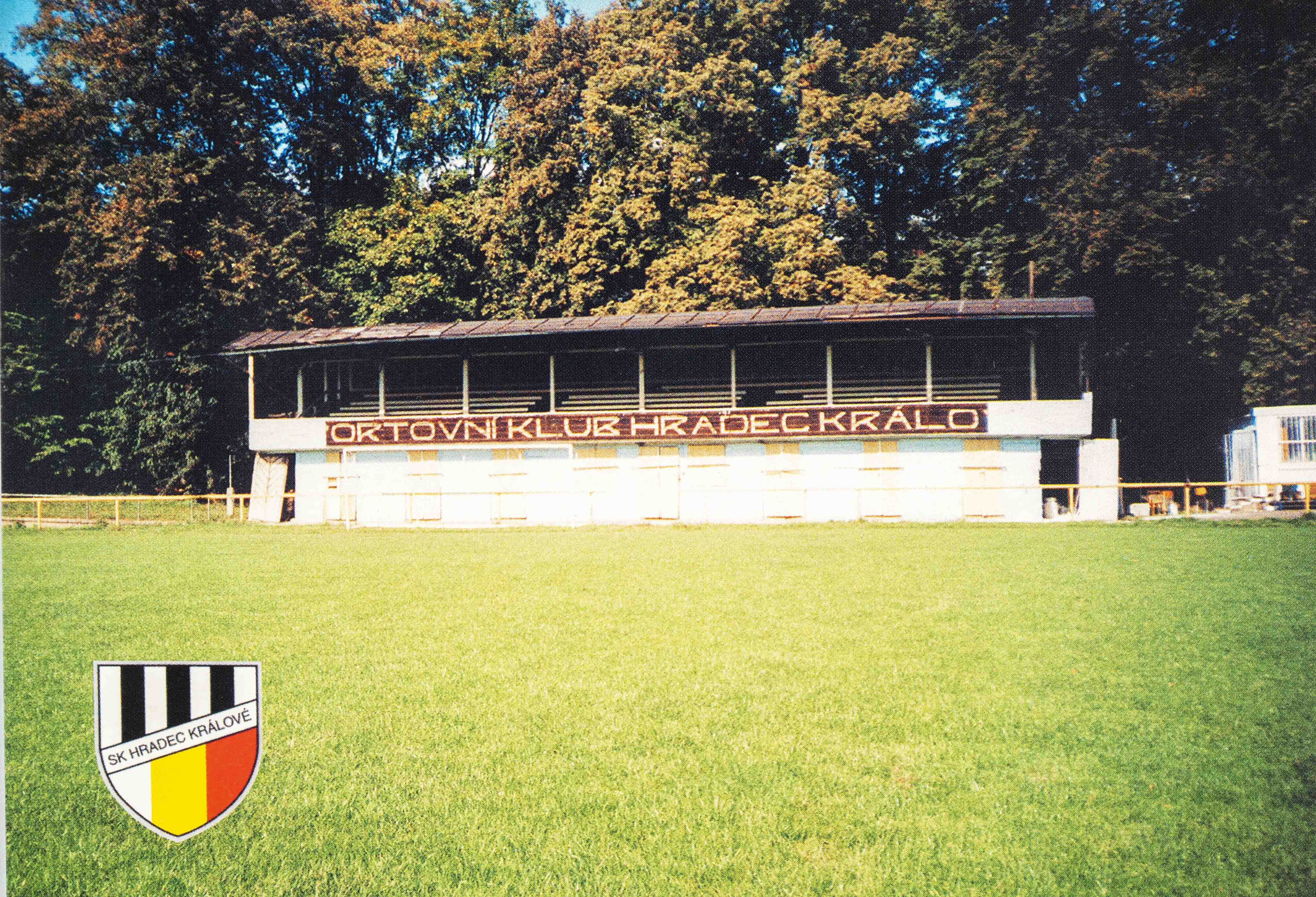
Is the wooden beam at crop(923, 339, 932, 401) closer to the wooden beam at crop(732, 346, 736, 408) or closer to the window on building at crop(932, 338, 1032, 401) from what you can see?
the window on building at crop(932, 338, 1032, 401)

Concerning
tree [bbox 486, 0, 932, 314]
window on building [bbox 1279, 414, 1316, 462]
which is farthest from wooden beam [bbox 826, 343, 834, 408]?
window on building [bbox 1279, 414, 1316, 462]

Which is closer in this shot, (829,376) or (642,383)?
(829,376)

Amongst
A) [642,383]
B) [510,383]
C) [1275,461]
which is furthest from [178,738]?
[510,383]

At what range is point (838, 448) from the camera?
20422mm

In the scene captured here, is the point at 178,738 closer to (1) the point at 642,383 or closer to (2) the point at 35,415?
(2) the point at 35,415

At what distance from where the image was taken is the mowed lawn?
2.84 m

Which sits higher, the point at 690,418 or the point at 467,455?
the point at 690,418

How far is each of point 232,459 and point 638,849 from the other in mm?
23936

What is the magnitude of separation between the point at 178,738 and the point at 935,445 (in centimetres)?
1860

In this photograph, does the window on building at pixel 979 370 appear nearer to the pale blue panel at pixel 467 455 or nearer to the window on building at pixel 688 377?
the window on building at pixel 688 377

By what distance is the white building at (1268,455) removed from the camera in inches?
534

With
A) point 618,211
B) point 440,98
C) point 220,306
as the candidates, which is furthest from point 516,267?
point 220,306

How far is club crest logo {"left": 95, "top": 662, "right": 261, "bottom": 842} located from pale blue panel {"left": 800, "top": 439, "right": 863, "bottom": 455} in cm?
1816

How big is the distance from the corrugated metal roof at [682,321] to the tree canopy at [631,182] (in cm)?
69
